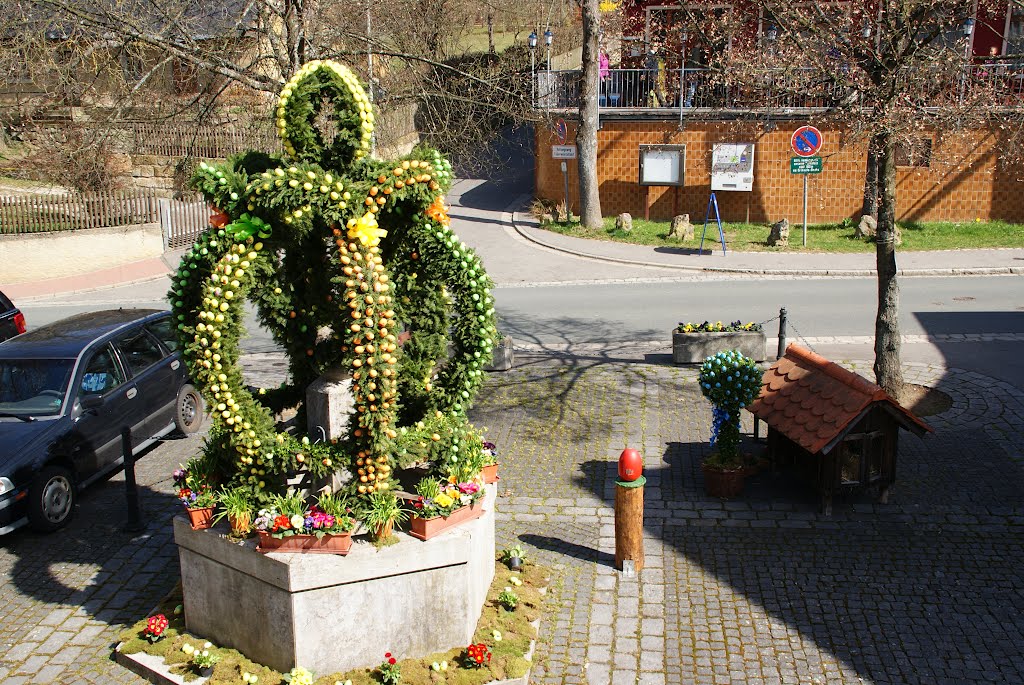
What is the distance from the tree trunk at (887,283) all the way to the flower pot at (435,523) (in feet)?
22.5

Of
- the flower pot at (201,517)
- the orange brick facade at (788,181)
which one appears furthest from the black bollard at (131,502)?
the orange brick facade at (788,181)

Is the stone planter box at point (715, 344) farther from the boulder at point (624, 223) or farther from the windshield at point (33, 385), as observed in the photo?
the boulder at point (624, 223)

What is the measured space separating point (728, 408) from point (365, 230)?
4.71 metres

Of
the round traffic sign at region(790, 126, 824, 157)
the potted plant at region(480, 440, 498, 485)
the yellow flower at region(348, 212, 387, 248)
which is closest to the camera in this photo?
the yellow flower at region(348, 212, 387, 248)

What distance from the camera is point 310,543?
6484 mm

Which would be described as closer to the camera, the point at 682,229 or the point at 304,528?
the point at 304,528

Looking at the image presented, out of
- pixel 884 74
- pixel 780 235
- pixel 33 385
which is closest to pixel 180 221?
pixel 780 235

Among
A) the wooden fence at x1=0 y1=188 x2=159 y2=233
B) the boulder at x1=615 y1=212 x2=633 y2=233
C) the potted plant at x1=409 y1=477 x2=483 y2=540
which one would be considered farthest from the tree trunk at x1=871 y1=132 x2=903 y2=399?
the wooden fence at x1=0 y1=188 x2=159 y2=233

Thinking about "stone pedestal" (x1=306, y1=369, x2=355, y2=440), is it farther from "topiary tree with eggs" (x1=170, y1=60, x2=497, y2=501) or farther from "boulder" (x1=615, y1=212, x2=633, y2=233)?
"boulder" (x1=615, y1=212, x2=633, y2=233)

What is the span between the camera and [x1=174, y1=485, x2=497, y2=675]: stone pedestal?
650cm

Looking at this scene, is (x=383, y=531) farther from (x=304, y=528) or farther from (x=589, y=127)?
(x=589, y=127)

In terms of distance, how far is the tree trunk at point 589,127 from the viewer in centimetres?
2212

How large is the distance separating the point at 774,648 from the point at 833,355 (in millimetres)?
8283

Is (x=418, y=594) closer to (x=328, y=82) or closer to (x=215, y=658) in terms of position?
(x=215, y=658)
